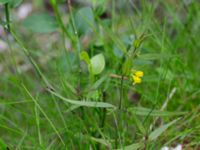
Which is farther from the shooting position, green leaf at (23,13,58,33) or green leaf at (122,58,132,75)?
green leaf at (23,13,58,33)

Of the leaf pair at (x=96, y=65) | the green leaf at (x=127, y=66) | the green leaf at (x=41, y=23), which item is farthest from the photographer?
the green leaf at (x=41, y=23)

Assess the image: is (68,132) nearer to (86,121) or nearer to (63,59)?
(86,121)

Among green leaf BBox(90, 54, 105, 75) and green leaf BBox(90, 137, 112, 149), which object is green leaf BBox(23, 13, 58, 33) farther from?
green leaf BBox(90, 137, 112, 149)

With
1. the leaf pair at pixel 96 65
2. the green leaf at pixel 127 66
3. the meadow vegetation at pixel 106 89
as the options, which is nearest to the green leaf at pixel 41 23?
the meadow vegetation at pixel 106 89

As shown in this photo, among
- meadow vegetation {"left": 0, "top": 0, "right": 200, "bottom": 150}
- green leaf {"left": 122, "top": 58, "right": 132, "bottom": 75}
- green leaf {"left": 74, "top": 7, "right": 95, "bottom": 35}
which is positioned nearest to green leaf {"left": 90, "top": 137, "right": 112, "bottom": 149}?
meadow vegetation {"left": 0, "top": 0, "right": 200, "bottom": 150}

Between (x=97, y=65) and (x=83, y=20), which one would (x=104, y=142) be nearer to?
(x=97, y=65)

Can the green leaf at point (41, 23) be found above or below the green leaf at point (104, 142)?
above

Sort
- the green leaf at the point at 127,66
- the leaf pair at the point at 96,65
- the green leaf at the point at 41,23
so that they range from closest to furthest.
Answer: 1. the green leaf at the point at 127,66
2. the leaf pair at the point at 96,65
3. the green leaf at the point at 41,23

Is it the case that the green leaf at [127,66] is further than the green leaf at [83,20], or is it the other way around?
the green leaf at [83,20]

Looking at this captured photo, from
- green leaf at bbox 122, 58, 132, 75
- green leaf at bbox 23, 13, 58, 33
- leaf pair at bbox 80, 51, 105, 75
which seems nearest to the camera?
green leaf at bbox 122, 58, 132, 75

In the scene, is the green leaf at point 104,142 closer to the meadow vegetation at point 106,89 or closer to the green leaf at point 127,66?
the meadow vegetation at point 106,89
